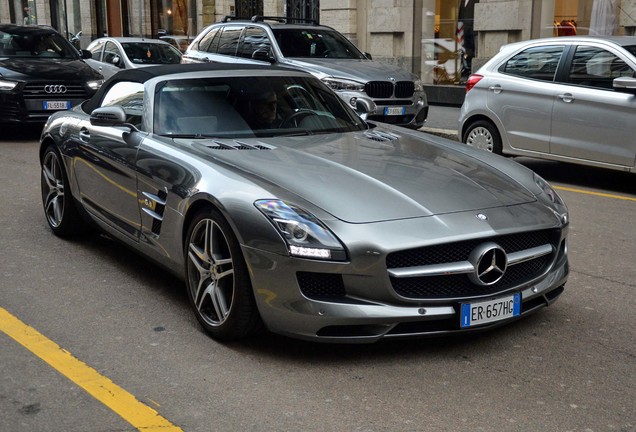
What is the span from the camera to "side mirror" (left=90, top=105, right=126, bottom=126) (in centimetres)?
574

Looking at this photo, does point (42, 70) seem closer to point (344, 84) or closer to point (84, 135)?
point (344, 84)

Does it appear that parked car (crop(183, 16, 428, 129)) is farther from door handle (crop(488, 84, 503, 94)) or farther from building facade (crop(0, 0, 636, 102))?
building facade (crop(0, 0, 636, 102))

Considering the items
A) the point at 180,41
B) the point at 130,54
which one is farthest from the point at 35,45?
the point at 180,41

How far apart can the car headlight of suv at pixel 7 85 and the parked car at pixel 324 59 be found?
9.71 ft

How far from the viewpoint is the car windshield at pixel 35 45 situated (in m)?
14.7

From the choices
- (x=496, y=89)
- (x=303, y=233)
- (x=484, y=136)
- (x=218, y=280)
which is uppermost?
(x=496, y=89)

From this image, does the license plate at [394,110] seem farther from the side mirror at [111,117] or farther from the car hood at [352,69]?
the side mirror at [111,117]

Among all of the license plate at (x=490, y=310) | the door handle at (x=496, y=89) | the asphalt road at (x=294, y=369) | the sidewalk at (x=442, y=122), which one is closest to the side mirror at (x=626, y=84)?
the door handle at (x=496, y=89)

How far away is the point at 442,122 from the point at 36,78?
6.72 meters

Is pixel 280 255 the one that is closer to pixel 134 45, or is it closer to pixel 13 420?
pixel 13 420

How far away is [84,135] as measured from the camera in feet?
21.2

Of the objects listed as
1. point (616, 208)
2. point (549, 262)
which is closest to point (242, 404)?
point (549, 262)

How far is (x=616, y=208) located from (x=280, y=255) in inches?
207

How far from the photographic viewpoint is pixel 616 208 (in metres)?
→ 8.55
